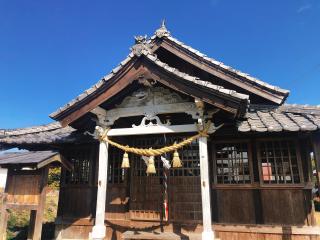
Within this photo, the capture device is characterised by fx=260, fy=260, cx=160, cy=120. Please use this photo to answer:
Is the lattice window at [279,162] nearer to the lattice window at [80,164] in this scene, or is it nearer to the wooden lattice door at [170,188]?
the wooden lattice door at [170,188]

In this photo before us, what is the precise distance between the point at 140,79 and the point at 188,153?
3238 mm

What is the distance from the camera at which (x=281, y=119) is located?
27.0ft

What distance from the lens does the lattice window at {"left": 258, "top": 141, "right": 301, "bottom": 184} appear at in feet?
27.8

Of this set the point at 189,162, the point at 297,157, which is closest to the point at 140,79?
the point at 189,162

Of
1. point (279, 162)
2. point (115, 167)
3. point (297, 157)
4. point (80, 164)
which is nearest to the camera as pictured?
point (297, 157)

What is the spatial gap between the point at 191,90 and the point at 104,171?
368 cm

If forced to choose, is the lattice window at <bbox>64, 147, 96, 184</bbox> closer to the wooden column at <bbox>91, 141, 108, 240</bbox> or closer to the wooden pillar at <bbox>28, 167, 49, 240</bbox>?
the wooden pillar at <bbox>28, 167, 49, 240</bbox>

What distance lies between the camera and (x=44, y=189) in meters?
8.12

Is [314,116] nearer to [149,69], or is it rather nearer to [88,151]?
[149,69]

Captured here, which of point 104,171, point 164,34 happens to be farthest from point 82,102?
point 164,34

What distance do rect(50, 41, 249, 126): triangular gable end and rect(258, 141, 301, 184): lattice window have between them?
224 cm

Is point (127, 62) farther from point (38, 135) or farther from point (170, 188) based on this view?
point (38, 135)

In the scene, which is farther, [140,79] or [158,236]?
[158,236]

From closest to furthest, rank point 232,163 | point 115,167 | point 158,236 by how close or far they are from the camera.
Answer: point 158,236, point 232,163, point 115,167
